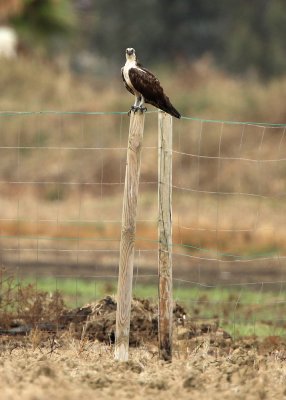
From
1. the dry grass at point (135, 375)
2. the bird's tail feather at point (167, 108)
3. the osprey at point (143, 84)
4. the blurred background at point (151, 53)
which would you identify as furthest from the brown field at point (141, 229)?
the osprey at point (143, 84)

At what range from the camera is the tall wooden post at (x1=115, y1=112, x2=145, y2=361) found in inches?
394

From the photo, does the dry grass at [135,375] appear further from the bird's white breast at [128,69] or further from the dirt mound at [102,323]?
the bird's white breast at [128,69]

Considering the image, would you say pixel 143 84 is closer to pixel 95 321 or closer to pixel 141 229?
pixel 95 321

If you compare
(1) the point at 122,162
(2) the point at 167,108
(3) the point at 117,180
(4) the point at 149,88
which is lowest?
(2) the point at 167,108

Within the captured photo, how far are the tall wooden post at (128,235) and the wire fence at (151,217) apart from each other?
2961 millimetres

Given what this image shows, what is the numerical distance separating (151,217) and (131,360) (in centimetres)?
1497

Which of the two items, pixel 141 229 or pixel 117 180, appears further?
pixel 117 180

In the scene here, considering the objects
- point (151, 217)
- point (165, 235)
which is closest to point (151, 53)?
point (151, 217)

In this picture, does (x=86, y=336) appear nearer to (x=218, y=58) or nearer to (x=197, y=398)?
(x=197, y=398)

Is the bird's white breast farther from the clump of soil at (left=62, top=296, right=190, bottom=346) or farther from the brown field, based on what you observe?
the clump of soil at (left=62, top=296, right=190, bottom=346)

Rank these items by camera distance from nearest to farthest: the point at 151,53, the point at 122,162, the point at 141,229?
the point at 141,229 → the point at 122,162 → the point at 151,53

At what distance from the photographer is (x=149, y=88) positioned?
10.1m

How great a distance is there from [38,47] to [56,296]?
103 ft

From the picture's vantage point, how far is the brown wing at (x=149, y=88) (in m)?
10.1
